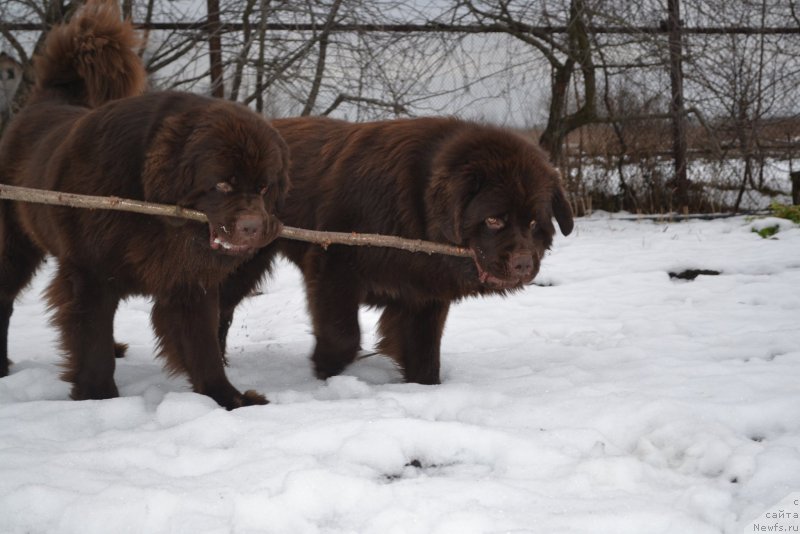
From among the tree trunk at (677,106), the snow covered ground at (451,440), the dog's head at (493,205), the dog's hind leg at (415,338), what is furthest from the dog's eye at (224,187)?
the tree trunk at (677,106)

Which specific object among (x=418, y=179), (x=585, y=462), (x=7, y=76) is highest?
(x=7, y=76)

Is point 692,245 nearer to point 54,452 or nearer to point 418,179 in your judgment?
point 418,179

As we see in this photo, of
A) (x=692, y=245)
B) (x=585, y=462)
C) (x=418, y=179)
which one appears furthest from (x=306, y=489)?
(x=692, y=245)

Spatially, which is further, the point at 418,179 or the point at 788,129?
the point at 788,129

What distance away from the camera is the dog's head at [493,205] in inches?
132

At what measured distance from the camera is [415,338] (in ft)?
12.7

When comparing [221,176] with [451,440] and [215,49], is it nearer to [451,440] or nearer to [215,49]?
[451,440]

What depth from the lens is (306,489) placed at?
2.20 m

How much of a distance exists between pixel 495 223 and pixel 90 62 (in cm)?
232

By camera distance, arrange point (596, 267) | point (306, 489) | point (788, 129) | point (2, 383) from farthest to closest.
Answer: point (788, 129), point (596, 267), point (2, 383), point (306, 489)

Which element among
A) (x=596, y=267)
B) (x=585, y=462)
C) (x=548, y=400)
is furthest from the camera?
(x=596, y=267)

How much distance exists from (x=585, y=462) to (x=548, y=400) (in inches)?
27.8

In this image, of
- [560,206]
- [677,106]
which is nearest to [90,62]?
[560,206]

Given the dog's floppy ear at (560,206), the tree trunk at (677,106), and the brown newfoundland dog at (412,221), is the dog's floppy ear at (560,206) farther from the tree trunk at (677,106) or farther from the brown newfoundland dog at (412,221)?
the tree trunk at (677,106)
